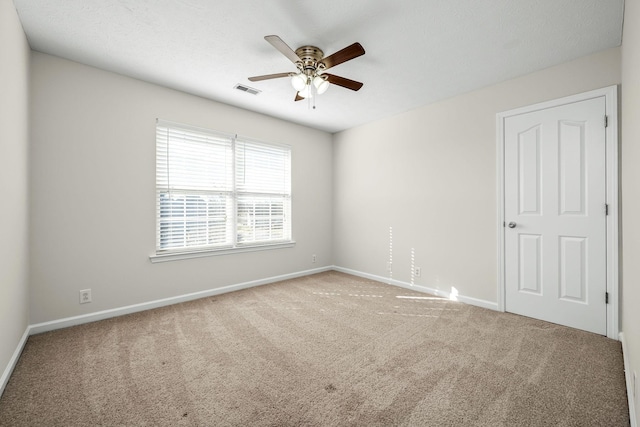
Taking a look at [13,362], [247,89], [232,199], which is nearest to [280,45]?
[247,89]

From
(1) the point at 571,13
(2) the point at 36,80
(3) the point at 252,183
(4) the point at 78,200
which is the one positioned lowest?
(4) the point at 78,200

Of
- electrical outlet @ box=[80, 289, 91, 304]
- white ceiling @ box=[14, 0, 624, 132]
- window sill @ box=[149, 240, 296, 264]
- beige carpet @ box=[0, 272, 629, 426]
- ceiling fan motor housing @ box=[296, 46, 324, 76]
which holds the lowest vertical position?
beige carpet @ box=[0, 272, 629, 426]

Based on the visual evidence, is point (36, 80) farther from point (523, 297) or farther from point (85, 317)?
point (523, 297)

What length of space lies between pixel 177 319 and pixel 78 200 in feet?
5.04

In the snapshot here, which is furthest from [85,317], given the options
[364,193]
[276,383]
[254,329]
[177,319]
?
[364,193]

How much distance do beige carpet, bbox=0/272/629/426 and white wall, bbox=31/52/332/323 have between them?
38cm

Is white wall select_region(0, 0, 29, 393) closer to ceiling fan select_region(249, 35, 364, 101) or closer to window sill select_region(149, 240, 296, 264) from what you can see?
window sill select_region(149, 240, 296, 264)

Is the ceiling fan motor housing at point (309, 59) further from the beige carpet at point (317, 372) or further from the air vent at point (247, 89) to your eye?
the beige carpet at point (317, 372)

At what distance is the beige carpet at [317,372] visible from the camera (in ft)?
5.01

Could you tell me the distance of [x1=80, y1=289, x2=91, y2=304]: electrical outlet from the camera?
2.72 metres

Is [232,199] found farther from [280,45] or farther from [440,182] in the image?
[440,182]

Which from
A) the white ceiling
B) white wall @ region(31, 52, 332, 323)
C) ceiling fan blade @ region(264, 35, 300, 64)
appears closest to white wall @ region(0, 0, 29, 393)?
white wall @ region(31, 52, 332, 323)

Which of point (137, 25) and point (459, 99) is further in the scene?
point (459, 99)

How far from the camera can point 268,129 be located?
165 inches
